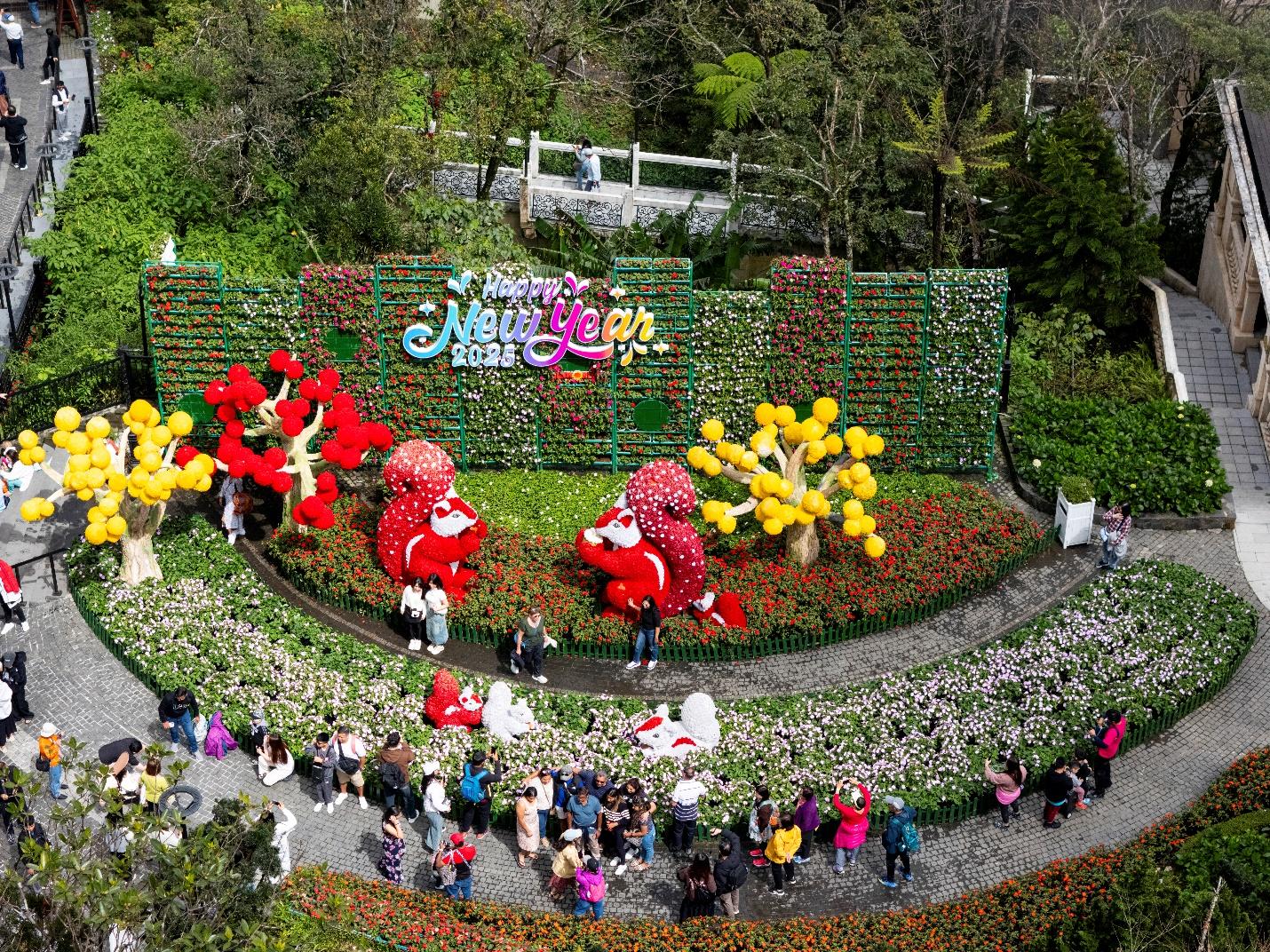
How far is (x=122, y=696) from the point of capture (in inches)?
1045

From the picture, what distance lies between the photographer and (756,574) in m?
28.1

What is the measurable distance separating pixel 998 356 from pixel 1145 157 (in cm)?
781

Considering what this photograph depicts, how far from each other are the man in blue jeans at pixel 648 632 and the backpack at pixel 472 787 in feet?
13.1

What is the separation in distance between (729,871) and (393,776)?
4892 millimetres

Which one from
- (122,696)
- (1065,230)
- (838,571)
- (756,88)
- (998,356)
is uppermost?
(756,88)

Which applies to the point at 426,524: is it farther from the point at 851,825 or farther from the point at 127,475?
the point at 851,825

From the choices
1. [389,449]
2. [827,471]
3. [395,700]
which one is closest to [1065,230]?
[827,471]

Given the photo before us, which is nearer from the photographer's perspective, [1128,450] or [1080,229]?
[1128,450]

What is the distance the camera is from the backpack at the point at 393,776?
23.9 m

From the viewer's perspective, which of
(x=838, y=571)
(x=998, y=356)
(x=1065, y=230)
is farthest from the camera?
(x=1065, y=230)

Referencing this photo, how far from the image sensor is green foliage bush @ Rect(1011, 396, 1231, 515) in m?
30.4

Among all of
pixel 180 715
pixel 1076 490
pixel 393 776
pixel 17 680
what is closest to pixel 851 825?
pixel 393 776

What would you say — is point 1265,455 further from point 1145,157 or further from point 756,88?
point 756,88

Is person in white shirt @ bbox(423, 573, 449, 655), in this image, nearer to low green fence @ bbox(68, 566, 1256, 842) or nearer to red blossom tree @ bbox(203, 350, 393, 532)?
red blossom tree @ bbox(203, 350, 393, 532)
